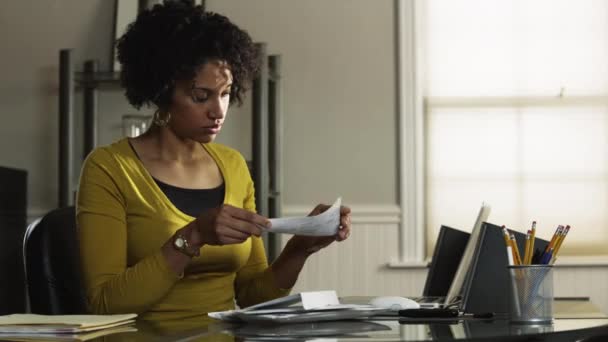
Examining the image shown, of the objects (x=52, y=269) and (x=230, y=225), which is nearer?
(x=230, y=225)

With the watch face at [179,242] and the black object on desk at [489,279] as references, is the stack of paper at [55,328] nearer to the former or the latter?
the watch face at [179,242]

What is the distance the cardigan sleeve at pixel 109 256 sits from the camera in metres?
1.80

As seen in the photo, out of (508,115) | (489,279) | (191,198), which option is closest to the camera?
(489,279)

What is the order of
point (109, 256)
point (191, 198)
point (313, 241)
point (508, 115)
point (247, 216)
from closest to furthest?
point (247, 216) → point (109, 256) → point (313, 241) → point (191, 198) → point (508, 115)

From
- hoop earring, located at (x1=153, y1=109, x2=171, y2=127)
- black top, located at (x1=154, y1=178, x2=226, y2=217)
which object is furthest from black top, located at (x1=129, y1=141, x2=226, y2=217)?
hoop earring, located at (x1=153, y1=109, x2=171, y2=127)

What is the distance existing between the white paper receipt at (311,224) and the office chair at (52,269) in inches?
19.9

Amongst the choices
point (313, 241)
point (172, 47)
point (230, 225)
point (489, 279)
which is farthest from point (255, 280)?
point (489, 279)

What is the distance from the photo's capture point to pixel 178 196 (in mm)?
2084

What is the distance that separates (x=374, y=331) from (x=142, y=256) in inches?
30.3

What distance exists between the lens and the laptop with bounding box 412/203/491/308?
177 cm

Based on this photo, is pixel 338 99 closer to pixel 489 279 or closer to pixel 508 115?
pixel 508 115

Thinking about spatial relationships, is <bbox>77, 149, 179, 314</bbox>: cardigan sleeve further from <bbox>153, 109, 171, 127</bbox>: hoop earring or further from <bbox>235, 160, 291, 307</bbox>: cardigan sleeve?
<bbox>235, 160, 291, 307</bbox>: cardigan sleeve

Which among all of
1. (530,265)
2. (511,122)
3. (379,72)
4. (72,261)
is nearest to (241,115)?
(379,72)

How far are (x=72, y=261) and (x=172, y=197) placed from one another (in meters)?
0.26
